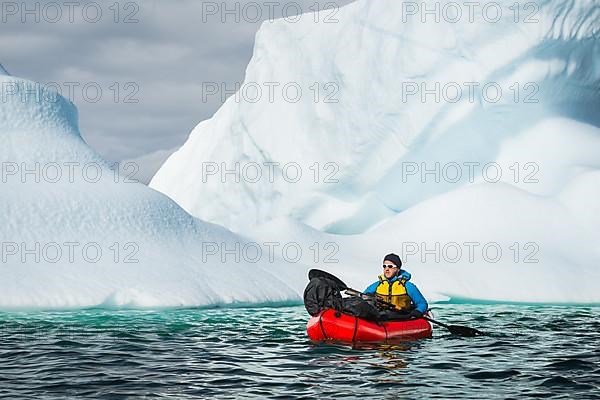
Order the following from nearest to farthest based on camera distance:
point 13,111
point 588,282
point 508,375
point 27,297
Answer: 1. point 508,375
2. point 27,297
3. point 13,111
4. point 588,282

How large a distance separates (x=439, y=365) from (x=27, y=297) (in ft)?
26.3

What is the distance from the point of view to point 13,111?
56.5 feet

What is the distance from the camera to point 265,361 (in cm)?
814

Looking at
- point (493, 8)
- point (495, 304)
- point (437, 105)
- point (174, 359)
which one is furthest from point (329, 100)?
point (174, 359)

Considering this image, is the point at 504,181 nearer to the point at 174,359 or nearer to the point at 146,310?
the point at 146,310

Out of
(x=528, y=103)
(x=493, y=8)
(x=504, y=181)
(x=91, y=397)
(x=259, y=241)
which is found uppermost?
(x=493, y=8)

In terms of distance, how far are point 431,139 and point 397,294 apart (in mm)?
14353

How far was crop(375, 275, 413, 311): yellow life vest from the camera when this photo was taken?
410 inches

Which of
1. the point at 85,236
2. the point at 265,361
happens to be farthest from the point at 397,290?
the point at 85,236

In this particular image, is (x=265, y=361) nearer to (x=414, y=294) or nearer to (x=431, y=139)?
(x=414, y=294)

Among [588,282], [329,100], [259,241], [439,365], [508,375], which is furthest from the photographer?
[329,100]

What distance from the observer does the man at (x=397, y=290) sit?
10359 millimetres

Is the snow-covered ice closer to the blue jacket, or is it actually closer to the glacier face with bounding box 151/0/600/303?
the glacier face with bounding box 151/0/600/303

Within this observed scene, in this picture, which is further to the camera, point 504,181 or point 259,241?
point 504,181
